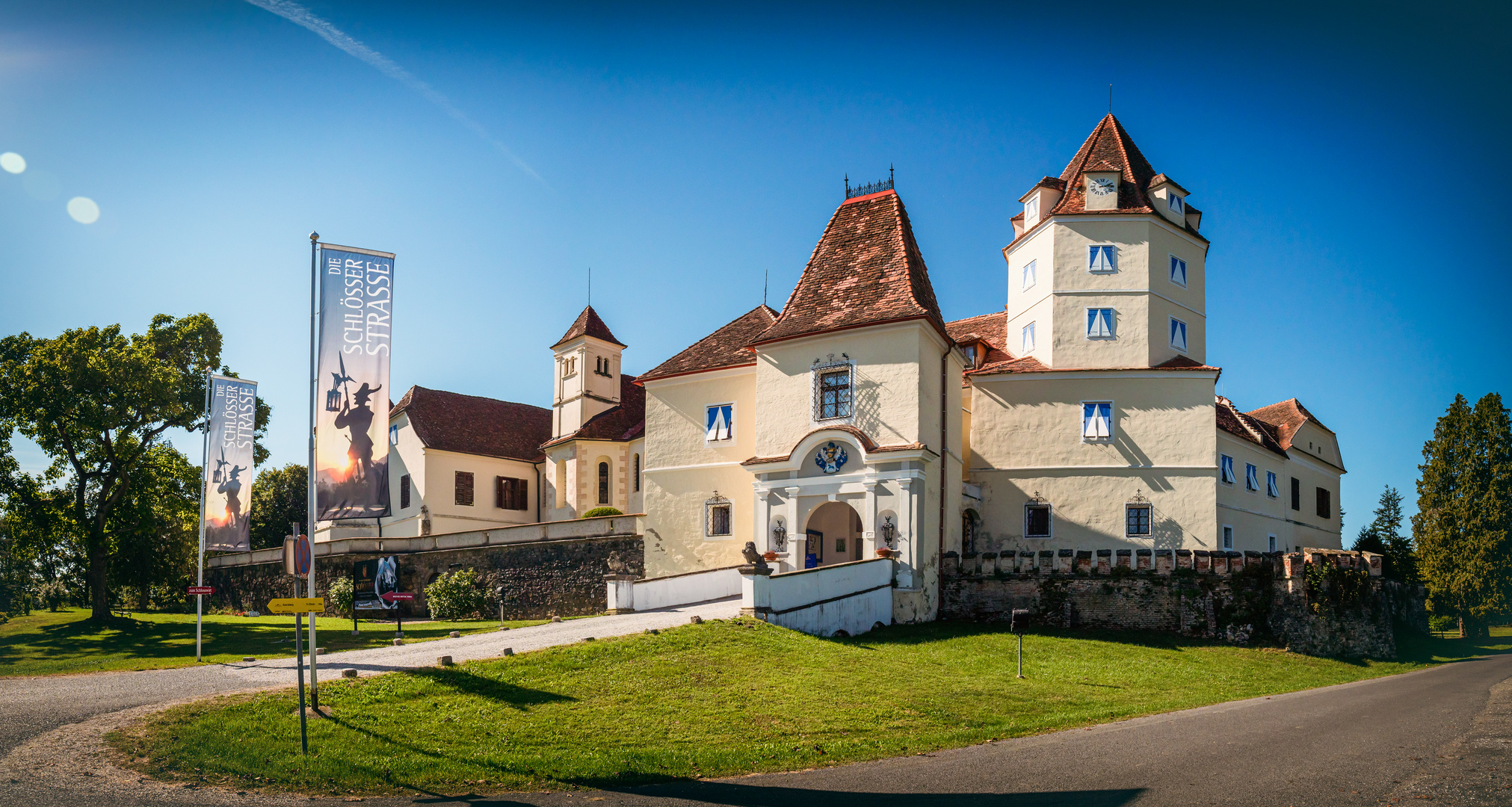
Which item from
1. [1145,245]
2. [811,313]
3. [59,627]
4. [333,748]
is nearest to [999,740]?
[333,748]

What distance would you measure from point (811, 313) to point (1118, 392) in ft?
38.5

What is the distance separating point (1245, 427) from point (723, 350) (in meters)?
21.4

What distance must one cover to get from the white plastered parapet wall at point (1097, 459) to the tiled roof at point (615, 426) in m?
20.9

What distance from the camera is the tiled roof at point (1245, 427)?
3934cm

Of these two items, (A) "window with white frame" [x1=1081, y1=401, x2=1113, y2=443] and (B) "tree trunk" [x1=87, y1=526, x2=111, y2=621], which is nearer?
(A) "window with white frame" [x1=1081, y1=401, x2=1113, y2=443]

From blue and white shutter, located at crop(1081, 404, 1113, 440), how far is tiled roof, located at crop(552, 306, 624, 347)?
3282 cm

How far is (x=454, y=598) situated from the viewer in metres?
38.0

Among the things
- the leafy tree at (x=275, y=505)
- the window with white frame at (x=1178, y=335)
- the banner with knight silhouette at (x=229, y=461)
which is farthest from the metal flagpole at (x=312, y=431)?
the leafy tree at (x=275, y=505)

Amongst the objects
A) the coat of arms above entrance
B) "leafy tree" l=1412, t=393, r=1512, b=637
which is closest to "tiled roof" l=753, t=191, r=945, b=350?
the coat of arms above entrance

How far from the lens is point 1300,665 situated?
95.6 feet

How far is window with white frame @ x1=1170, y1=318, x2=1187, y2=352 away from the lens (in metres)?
37.8

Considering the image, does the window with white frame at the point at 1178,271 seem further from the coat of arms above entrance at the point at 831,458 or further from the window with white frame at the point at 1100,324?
the coat of arms above entrance at the point at 831,458

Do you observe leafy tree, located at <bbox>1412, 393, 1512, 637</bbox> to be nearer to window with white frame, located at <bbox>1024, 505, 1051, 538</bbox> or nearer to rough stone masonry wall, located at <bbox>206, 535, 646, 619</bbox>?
window with white frame, located at <bbox>1024, 505, 1051, 538</bbox>

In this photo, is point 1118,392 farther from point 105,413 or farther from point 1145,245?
point 105,413
